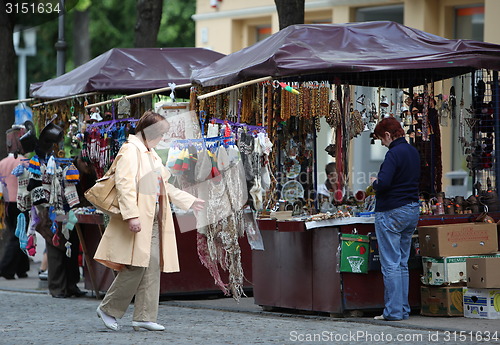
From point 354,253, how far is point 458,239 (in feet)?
3.35

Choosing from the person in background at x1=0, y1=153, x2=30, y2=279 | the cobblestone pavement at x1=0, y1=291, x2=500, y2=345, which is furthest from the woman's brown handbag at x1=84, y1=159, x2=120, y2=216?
the person in background at x1=0, y1=153, x2=30, y2=279

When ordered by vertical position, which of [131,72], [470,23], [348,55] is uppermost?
[470,23]

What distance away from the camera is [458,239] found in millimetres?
9453

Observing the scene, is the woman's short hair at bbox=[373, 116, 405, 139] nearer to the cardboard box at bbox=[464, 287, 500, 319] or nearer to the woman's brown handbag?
the cardboard box at bbox=[464, 287, 500, 319]

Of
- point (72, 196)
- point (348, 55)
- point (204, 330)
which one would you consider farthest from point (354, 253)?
point (72, 196)

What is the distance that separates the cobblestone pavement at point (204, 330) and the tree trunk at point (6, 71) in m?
5.13

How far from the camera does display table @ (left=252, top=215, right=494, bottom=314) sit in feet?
30.5

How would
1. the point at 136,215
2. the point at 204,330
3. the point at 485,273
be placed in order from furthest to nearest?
the point at 485,273
the point at 204,330
the point at 136,215

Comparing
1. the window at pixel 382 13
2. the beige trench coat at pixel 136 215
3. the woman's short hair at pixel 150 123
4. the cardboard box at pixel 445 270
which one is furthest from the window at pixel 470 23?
the beige trench coat at pixel 136 215

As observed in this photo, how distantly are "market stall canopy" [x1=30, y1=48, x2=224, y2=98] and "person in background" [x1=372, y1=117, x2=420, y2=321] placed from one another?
3.78 meters

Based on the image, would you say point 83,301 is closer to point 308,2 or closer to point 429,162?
point 429,162

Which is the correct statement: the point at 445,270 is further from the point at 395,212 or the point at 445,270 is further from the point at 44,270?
the point at 44,270

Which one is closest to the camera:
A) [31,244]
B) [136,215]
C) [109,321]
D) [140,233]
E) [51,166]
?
[136,215]

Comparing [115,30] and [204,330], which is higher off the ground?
[115,30]
